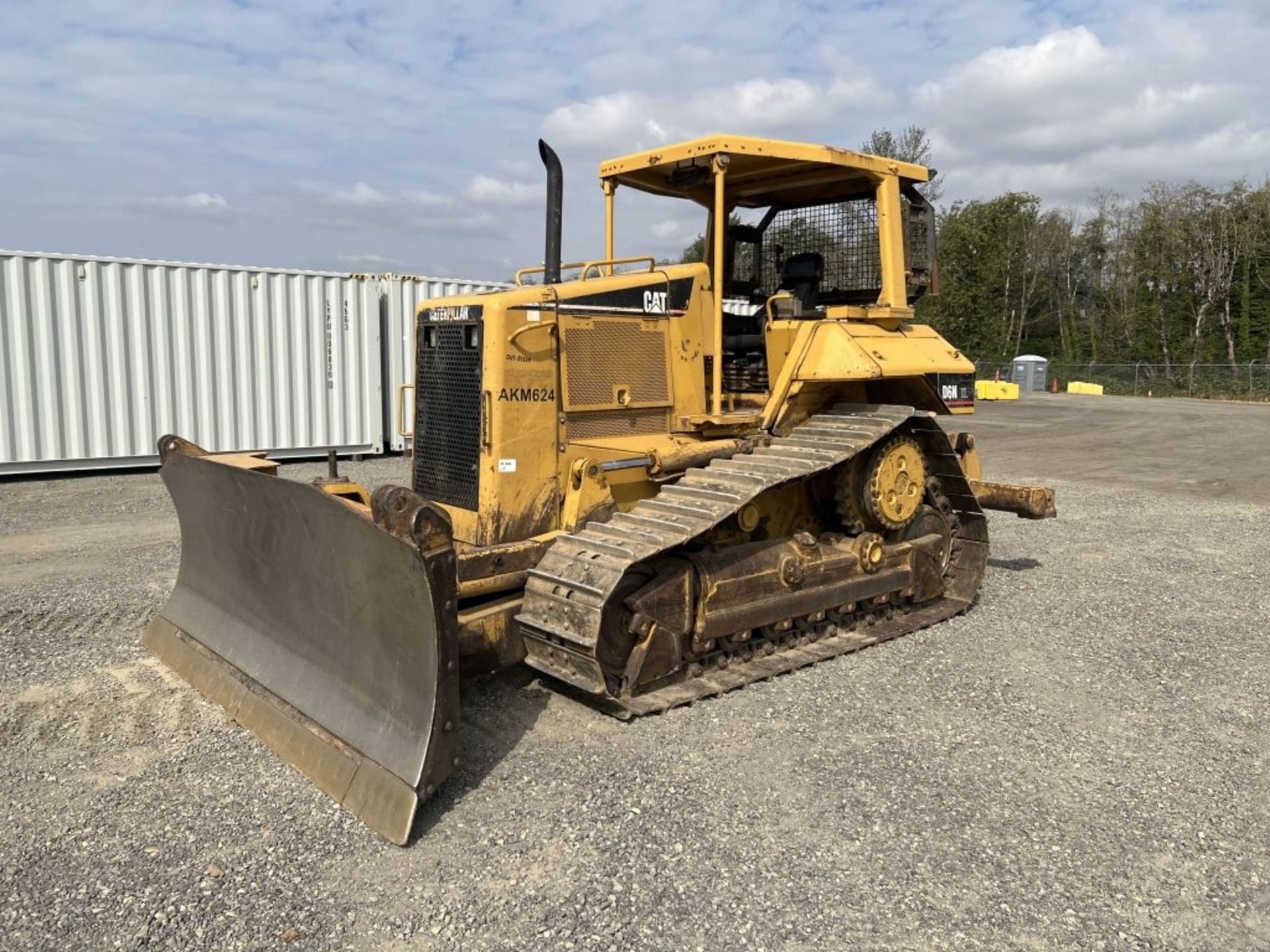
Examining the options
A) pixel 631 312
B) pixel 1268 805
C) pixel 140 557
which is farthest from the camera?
pixel 140 557

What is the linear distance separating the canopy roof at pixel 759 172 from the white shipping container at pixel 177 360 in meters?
8.04

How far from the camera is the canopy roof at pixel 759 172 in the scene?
5.66 meters

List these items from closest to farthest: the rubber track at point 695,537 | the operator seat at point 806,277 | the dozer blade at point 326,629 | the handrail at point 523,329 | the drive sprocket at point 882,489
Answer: the dozer blade at point 326,629
the rubber track at point 695,537
the handrail at point 523,329
the drive sprocket at point 882,489
the operator seat at point 806,277

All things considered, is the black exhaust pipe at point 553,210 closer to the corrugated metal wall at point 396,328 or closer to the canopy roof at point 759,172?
the canopy roof at point 759,172

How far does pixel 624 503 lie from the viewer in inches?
213

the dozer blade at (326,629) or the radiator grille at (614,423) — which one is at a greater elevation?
the radiator grille at (614,423)

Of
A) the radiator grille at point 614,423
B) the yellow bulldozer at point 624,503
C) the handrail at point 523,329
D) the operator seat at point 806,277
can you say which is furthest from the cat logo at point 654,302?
the operator seat at point 806,277

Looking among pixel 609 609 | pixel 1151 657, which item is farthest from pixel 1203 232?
pixel 609 609

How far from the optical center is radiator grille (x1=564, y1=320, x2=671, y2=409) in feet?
17.3

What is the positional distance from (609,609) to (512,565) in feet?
1.87

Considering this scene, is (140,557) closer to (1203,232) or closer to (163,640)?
(163,640)

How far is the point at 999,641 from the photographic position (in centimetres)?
612

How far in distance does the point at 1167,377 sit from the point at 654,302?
125ft

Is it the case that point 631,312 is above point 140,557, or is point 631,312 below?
above
